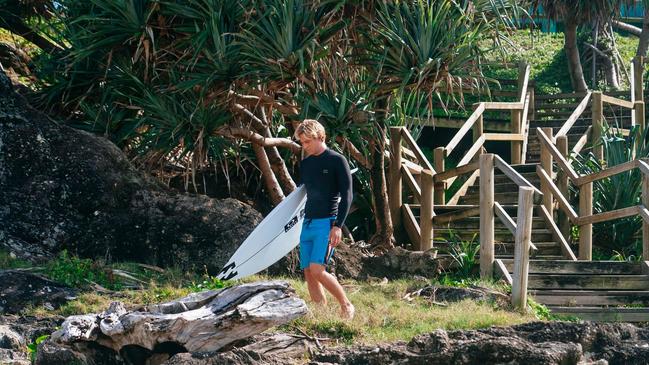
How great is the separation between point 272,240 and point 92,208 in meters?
2.92

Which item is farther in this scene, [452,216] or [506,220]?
[452,216]

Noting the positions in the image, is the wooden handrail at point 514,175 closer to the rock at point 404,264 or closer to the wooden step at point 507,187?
the rock at point 404,264

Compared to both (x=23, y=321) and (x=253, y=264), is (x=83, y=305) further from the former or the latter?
(x=253, y=264)

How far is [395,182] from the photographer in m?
16.2

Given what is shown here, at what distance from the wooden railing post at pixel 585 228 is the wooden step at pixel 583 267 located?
3.72 ft

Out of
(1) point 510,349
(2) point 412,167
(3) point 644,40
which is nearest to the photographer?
(1) point 510,349

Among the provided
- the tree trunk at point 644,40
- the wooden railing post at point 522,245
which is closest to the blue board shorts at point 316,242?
the wooden railing post at point 522,245

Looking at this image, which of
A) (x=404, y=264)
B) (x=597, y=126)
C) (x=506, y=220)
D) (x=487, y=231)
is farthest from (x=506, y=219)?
(x=597, y=126)

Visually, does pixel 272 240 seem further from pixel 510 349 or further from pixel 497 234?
pixel 497 234

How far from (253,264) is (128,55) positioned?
13.3 ft

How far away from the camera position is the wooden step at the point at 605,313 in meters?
12.6

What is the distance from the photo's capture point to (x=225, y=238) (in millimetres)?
13180

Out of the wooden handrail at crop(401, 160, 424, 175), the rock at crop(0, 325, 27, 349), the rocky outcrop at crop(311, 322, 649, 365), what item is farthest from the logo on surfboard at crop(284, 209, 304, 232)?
the wooden handrail at crop(401, 160, 424, 175)

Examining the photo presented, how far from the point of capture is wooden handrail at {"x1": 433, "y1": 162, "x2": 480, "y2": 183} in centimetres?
1486
